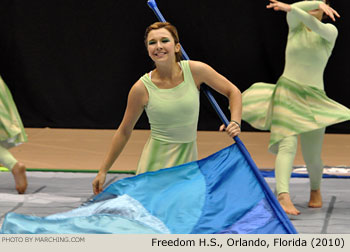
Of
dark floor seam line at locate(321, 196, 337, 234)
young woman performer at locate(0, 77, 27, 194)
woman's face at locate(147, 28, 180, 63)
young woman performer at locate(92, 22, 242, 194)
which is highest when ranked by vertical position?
woman's face at locate(147, 28, 180, 63)

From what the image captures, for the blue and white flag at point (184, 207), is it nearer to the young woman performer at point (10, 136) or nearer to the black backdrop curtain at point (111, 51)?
the young woman performer at point (10, 136)

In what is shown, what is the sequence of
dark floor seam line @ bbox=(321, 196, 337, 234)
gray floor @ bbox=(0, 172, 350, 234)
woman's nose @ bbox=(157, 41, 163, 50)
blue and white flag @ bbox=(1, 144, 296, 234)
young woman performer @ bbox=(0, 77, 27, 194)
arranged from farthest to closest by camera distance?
1. young woman performer @ bbox=(0, 77, 27, 194)
2. gray floor @ bbox=(0, 172, 350, 234)
3. dark floor seam line @ bbox=(321, 196, 337, 234)
4. woman's nose @ bbox=(157, 41, 163, 50)
5. blue and white flag @ bbox=(1, 144, 296, 234)

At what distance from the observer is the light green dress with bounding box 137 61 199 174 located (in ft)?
12.8

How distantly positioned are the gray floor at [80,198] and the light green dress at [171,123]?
0.91m

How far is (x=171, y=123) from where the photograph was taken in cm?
393

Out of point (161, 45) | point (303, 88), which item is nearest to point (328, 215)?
point (303, 88)

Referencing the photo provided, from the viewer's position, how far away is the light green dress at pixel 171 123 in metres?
3.91

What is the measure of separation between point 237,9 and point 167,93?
12.2 feet

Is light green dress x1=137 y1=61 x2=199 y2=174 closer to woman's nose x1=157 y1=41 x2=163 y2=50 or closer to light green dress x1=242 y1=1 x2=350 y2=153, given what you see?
woman's nose x1=157 y1=41 x2=163 y2=50

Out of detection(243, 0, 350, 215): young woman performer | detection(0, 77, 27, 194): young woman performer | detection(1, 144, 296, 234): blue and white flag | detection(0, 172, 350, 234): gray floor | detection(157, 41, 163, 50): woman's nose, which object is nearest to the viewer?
detection(1, 144, 296, 234): blue and white flag

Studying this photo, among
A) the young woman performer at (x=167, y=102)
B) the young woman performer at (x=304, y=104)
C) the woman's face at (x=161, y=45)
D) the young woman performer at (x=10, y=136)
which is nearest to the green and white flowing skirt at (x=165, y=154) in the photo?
the young woman performer at (x=167, y=102)

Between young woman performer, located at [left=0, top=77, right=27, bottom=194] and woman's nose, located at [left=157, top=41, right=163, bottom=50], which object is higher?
woman's nose, located at [left=157, top=41, right=163, bottom=50]

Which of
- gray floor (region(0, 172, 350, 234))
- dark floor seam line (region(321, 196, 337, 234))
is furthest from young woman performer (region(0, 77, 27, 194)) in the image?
dark floor seam line (region(321, 196, 337, 234))

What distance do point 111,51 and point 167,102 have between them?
3.95m
